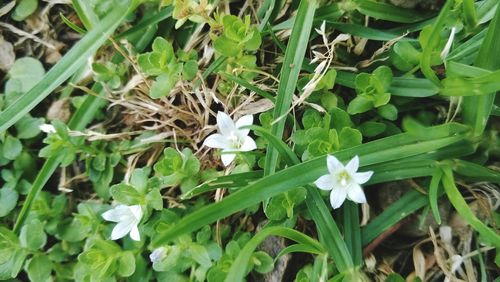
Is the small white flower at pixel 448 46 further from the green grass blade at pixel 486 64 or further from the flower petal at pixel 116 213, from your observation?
the flower petal at pixel 116 213

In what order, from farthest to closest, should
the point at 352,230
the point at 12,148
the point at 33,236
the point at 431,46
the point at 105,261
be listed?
the point at 12,148 < the point at 33,236 < the point at 105,261 < the point at 352,230 < the point at 431,46

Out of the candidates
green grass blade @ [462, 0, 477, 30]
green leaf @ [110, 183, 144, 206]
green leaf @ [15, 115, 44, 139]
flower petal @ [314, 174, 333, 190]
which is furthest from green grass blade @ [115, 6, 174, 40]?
green grass blade @ [462, 0, 477, 30]

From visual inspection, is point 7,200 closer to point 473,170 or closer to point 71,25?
point 71,25

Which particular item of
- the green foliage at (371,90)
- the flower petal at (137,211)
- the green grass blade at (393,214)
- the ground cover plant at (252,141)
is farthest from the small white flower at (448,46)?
the flower petal at (137,211)

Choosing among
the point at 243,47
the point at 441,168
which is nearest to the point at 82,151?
the point at 243,47

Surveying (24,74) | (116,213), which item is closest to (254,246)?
(116,213)

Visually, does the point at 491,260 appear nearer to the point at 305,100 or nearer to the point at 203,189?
the point at 305,100

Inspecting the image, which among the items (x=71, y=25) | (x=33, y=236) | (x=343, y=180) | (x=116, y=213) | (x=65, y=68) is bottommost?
(x=33, y=236)
